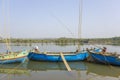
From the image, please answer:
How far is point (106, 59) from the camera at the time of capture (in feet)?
57.8

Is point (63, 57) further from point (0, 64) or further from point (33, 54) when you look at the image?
point (0, 64)

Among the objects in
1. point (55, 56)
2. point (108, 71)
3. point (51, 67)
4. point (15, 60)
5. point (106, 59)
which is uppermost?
point (55, 56)

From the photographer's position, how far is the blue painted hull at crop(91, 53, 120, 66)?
16.9 m

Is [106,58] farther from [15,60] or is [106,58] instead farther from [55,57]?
[15,60]

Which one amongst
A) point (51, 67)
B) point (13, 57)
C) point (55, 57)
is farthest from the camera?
point (55, 57)

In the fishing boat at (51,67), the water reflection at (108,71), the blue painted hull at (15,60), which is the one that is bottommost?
the water reflection at (108,71)

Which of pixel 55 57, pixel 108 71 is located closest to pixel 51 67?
pixel 55 57

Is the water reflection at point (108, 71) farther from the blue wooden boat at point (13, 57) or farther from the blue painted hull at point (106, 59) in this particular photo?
the blue wooden boat at point (13, 57)

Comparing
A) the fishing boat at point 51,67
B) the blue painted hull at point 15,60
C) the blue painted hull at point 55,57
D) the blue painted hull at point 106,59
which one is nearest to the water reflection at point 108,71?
the blue painted hull at point 106,59

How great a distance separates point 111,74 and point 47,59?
726 centimetres

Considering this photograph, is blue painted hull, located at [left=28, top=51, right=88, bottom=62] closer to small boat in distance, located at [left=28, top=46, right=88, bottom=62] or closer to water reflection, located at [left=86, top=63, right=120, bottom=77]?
small boat in distance, located at [left=28, top=46, right=88, bottom=62]

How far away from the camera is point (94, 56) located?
1877cm

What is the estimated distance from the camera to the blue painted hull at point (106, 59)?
55.3 ft

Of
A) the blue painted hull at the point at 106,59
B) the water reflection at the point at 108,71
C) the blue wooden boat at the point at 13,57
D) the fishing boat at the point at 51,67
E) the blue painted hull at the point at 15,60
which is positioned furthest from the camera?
the blue painted hull at the point at 15,60
